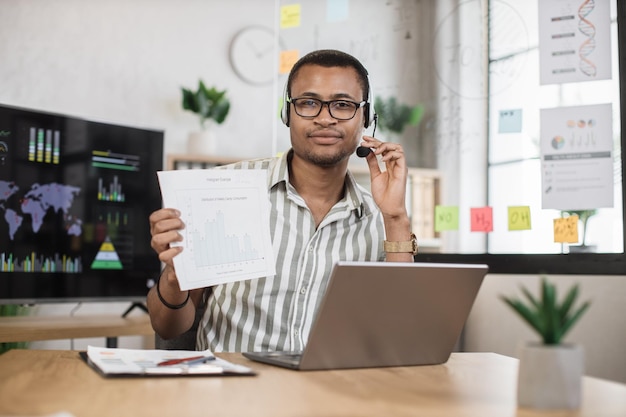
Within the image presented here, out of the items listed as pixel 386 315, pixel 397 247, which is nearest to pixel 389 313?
pixel 386 315

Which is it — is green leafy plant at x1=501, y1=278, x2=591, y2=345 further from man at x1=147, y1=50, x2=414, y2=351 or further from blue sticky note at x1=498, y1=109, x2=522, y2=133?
blue sticky note at x1=498, y1=109, x2=522, y2=133

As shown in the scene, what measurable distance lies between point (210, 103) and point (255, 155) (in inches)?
17.6

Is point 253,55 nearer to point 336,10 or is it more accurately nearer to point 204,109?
point 204,109

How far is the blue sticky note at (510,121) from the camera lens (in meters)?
2.17

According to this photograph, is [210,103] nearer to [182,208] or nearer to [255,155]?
[255,155]

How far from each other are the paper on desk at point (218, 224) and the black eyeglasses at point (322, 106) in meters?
0.49

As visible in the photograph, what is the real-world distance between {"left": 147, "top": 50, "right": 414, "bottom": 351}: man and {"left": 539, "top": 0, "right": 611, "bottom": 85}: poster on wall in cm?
62

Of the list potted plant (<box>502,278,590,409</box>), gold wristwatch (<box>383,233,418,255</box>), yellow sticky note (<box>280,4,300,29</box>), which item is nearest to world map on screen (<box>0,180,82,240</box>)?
yellow sticky note (<box>280,4,300,29</box>)

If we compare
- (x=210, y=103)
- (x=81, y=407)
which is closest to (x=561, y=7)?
(x=81, y=407)

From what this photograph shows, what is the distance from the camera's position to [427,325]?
116 cm

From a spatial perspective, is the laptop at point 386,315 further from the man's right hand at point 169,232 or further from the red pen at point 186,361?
the man's right hand at point 169,232

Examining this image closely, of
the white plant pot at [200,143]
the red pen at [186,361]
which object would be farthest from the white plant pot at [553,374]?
the white plant pot at [200,143]

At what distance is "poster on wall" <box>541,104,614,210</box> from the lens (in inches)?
78.2

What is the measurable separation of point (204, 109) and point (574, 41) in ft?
6.86
